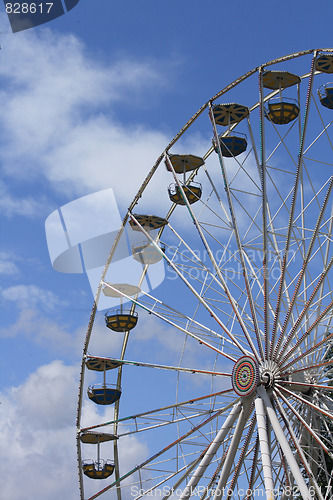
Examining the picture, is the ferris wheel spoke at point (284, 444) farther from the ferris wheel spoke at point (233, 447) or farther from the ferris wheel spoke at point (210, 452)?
the ferris wheel spoke at point (210, 452)

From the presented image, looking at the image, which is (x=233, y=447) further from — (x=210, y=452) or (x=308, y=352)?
(x=308, y=352)

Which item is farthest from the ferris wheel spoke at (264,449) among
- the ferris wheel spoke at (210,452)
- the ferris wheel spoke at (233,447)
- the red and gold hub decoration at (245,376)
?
the ferris wheel spoke at (210,452)

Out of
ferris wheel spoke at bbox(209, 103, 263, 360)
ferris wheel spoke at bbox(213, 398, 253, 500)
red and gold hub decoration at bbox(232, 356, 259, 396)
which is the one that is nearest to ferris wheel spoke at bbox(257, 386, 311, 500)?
red and gold hub decoration at bbox(232, 356, 259, 396)

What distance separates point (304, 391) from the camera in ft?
75.2

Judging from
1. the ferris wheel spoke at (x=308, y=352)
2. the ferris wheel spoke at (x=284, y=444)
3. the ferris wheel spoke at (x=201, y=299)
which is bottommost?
the ferris wheel spoke at (x=284, y=444)

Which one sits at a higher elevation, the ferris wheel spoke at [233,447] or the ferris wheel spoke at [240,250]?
the ferris wheel spoke at [240,250]

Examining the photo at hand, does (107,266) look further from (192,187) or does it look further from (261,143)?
(261,143)

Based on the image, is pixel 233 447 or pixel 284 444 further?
pixel 233 447

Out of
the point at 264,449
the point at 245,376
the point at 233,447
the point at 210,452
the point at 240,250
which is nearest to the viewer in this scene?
the point at 264,449

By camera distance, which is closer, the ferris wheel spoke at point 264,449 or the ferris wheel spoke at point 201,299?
the ferris wheel spoke at point 264,449

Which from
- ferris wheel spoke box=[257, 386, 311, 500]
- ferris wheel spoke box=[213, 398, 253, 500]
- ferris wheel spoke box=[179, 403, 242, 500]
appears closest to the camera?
ferris wheel spoke box=[257, 386, 311, 500]

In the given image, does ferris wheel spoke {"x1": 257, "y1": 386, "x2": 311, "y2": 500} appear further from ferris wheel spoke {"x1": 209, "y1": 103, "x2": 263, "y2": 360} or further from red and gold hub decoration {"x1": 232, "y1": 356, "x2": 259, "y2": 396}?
ferris wheel spoke {"x1": 209, "y1": 103, "x2": 263, "y2": 360}

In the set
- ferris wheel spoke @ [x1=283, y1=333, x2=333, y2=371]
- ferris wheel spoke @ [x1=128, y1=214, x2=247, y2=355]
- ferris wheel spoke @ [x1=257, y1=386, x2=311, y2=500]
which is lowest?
ferris wheel spoke @ [x1=257, y1=386, x2=311, y2=500]

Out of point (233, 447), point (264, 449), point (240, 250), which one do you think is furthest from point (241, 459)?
point (240, 250)
